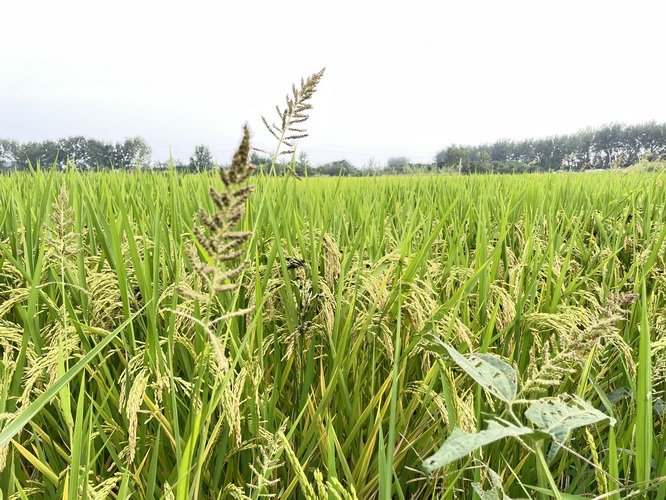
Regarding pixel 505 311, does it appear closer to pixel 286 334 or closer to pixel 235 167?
pixel 286 334

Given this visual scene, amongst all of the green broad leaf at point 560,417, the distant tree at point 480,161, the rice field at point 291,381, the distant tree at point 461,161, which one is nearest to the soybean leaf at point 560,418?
the green broad leaf at point 560,417

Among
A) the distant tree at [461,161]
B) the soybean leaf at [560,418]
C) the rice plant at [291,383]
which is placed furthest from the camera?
the distant tree at [461,161]

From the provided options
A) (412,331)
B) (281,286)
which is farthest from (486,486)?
(281,286)

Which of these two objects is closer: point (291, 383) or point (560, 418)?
point (560, 418)

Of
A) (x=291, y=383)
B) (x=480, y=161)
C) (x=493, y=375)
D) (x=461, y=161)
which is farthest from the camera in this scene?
(x=480, y=161)

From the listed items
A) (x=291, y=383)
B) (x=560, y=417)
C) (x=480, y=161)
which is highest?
(x=480, y=161)

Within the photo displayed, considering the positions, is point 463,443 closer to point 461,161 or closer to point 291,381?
point 291,381

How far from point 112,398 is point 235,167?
99cm

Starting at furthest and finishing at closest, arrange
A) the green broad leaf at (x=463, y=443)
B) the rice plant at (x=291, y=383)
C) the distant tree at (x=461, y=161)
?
the distant tree at (x=461, y=161) < the rice plant at (x=291, y=383) < the green broad leaf at (x=463, y=443)

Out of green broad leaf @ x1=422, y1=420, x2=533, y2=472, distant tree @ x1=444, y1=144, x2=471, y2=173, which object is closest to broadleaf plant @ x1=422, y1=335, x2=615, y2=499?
green broad leaf @ x1=422, y1=420, x2=533, y2=472

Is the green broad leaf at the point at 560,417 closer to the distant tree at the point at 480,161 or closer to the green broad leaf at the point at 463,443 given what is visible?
the green broad leaf at the point at 463,443

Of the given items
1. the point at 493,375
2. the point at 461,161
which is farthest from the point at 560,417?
the point at 461,161

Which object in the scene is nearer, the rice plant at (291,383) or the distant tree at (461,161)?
the rice plant at (291,383)

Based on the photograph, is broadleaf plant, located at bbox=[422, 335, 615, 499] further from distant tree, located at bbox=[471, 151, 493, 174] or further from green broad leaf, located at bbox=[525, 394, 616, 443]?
distant tree, located at bbox=[471, 151, 493, 174]
